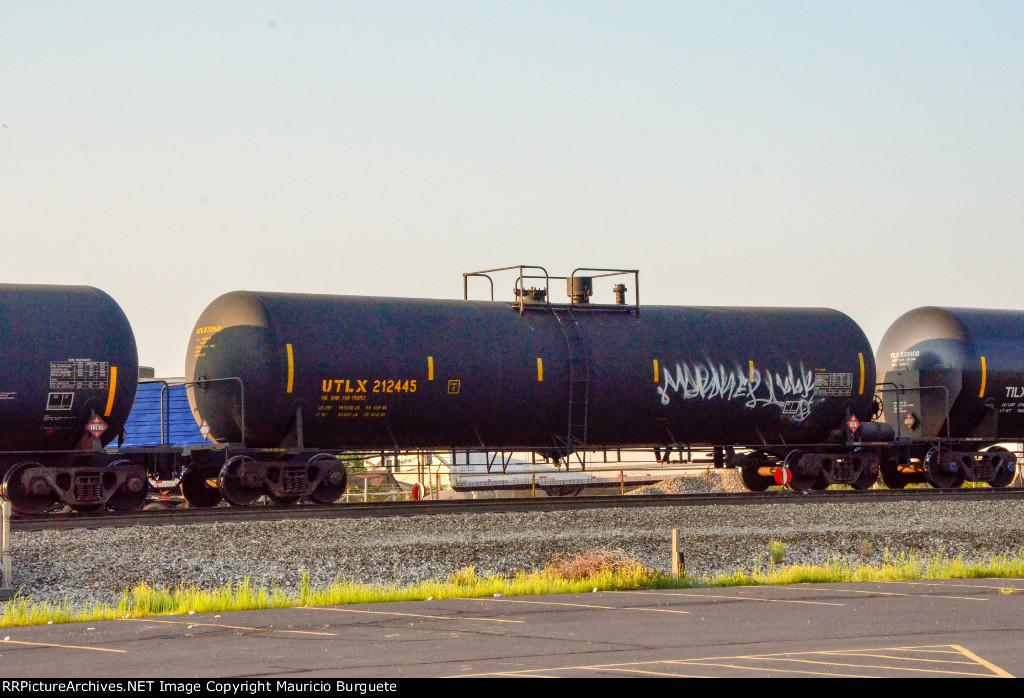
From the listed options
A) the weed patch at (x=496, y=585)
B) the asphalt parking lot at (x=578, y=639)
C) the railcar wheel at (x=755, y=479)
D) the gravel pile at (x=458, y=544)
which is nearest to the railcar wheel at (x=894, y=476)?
the railcar wheel at (x=755, y=479)

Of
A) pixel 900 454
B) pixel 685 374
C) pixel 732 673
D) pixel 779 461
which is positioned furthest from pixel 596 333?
pixel 732 673

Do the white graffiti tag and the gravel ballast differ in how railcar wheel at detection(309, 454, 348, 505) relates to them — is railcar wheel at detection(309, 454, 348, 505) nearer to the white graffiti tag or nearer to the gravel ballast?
the gravel ballast

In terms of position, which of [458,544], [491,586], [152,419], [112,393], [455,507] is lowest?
[491,586]

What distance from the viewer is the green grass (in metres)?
11.8

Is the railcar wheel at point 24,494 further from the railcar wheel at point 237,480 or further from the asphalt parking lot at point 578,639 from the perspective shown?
the asphalt parking lot at point 578,639

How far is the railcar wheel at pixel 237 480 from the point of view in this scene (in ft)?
64.2

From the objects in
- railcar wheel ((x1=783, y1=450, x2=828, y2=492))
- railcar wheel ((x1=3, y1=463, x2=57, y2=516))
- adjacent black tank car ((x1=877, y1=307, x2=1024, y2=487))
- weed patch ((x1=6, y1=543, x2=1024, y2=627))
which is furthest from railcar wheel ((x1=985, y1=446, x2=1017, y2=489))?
railcar wheel ((x1=3, y1=463, x2=57, y2=516))

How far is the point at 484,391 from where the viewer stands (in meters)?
20.8

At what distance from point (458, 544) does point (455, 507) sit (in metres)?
4.31

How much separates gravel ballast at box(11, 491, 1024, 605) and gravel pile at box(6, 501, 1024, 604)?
2 cm

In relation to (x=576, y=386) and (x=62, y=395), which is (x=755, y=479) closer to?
(x=576, y=386)

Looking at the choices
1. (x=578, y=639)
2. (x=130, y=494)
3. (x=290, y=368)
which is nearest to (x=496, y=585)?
(x=578, y=639)

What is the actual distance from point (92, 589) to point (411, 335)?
825 cm

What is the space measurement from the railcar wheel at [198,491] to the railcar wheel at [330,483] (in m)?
1.66
